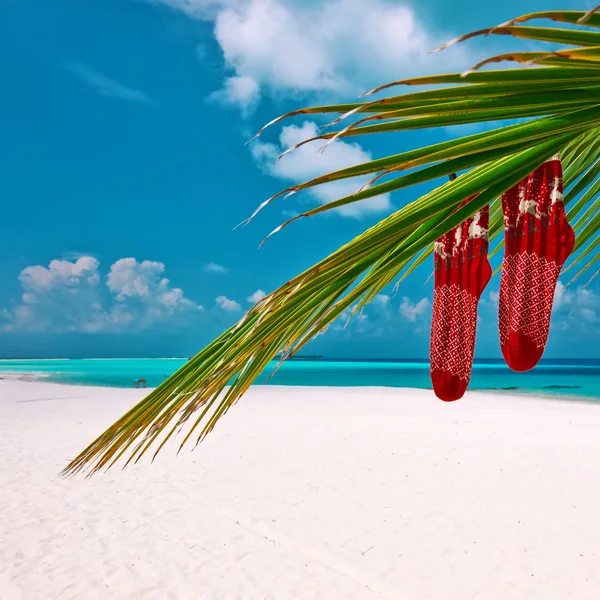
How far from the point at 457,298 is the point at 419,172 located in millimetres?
603

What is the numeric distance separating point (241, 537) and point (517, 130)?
15.4ft

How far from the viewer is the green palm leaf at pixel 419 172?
0.56m

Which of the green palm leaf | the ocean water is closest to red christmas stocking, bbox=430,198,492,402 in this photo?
the green palm leaf

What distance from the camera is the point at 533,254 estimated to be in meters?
1.00

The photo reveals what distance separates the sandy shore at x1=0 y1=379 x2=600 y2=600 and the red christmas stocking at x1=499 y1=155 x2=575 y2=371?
129 inches

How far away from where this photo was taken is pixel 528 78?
0.55 metres

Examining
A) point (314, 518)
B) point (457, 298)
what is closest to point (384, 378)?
point (314, 518)

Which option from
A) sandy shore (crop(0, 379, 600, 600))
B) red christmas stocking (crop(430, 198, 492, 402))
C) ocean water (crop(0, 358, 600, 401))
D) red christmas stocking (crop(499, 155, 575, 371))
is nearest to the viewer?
red christmas stocking (crop(499, 155, 575, 371))

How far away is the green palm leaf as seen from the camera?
1.82 feet

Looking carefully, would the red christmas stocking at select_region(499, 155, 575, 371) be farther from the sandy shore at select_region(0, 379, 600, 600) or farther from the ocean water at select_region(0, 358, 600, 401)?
the ocean water at select_region(0, 358, 600, 401)

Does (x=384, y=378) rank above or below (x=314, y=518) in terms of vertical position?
above

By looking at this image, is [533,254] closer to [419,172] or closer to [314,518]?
[419,172]

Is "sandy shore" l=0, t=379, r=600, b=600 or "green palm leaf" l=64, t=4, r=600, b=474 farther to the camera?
"sandy shore" l=0, t=379, r=600, b=600

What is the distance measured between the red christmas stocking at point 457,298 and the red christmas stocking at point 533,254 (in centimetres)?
8
